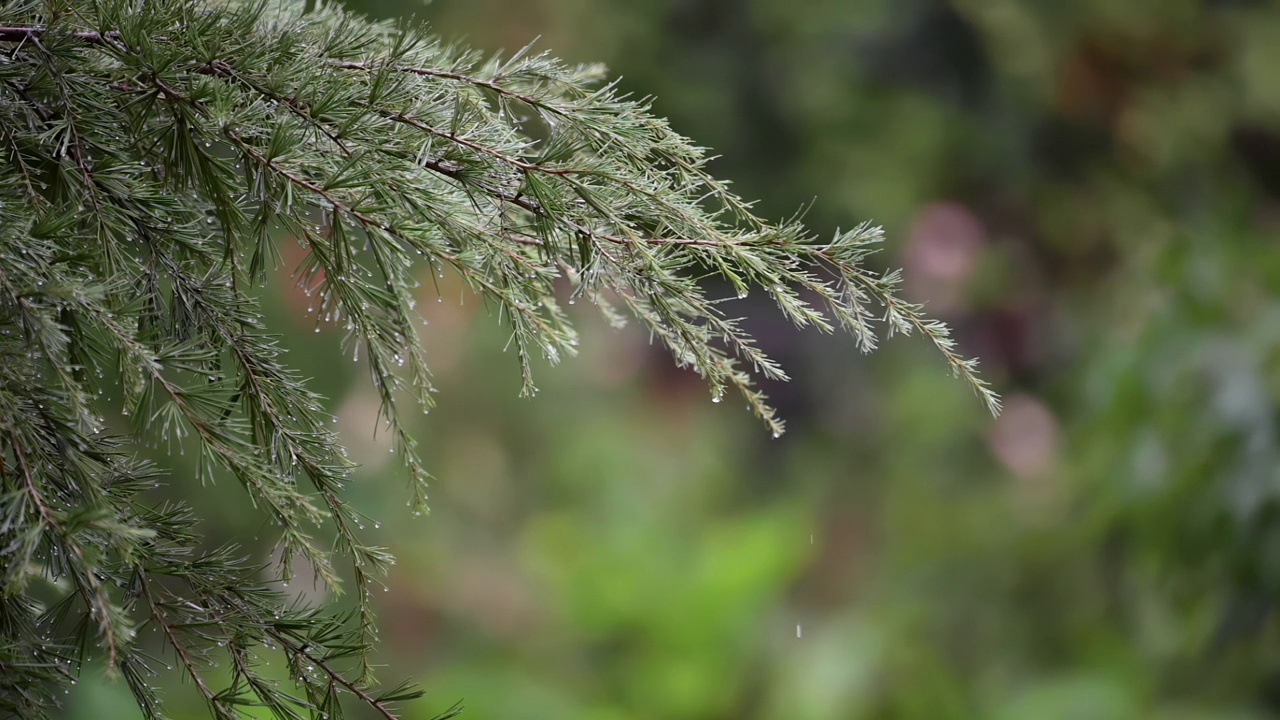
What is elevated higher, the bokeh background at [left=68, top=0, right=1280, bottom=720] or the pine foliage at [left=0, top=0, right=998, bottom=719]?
the bokeh background at [left=68, top=0, right=1280, bottom=720]

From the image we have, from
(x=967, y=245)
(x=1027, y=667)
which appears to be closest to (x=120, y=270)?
(x=1027, y=667)

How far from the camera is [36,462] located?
0.46m

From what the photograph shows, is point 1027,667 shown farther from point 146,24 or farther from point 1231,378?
point 146,24

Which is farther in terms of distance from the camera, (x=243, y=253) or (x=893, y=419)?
(x=893, y=419)

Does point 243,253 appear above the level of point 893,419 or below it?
below

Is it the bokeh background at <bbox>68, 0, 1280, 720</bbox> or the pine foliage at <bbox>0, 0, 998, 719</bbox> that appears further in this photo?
the bokeh background at <bbox>68, 0, 1280, 720</bbox>

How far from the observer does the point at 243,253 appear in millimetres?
574

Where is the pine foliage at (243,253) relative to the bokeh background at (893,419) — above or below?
below

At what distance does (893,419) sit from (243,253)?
7.89 feet

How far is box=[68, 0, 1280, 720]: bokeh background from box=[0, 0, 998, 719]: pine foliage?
3.77 ft

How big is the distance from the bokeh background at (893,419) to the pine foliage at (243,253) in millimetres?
1150

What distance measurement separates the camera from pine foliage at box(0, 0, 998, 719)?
48cm

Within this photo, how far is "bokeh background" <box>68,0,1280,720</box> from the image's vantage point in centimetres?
178

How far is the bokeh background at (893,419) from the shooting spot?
178 cm
